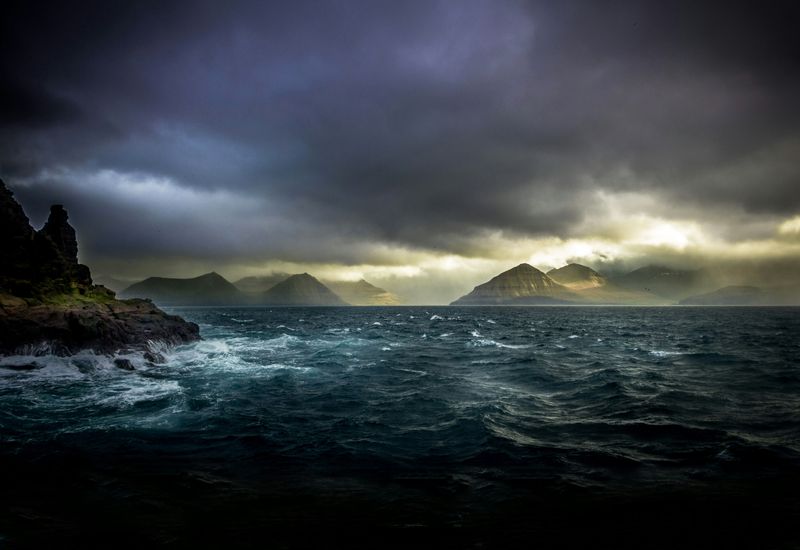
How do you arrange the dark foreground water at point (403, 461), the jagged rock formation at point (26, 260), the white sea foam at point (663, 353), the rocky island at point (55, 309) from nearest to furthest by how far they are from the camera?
the dark foreground water at point (403, 461)
the rocky island at point (55, 309)
the white sea foam at point (663, 353)
the jagged rock formation at point (26, 260)

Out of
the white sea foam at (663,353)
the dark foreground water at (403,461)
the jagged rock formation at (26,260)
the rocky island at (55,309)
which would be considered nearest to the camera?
the dark foreground water at (403,461)

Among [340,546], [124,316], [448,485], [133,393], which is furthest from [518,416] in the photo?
[124,316]

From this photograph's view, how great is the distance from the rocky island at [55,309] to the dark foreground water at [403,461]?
6.53 m

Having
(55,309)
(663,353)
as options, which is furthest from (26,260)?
(663,353)

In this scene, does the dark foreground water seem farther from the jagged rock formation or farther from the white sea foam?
the jagged rock formation

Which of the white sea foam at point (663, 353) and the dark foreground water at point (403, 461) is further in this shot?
the white sea foam at point (663, 353)

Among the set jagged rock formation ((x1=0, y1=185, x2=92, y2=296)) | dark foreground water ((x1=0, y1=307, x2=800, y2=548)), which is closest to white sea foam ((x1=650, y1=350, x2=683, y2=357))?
dark foreground water ((x1=0, y1=307, x2=800, y2=548))

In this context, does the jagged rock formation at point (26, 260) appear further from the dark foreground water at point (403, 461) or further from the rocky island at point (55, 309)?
the dark foreground water at point (403, 461)

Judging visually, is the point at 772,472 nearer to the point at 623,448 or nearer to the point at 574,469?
the point at 623,448

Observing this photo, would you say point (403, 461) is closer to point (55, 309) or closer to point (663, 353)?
point (663, 353)

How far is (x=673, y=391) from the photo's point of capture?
2108 centimetres

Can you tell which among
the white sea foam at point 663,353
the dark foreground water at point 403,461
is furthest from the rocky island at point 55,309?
the white sea foam at point 663,353

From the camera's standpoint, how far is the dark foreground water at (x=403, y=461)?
8227mm

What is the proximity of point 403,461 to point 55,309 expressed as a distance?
3628cm
